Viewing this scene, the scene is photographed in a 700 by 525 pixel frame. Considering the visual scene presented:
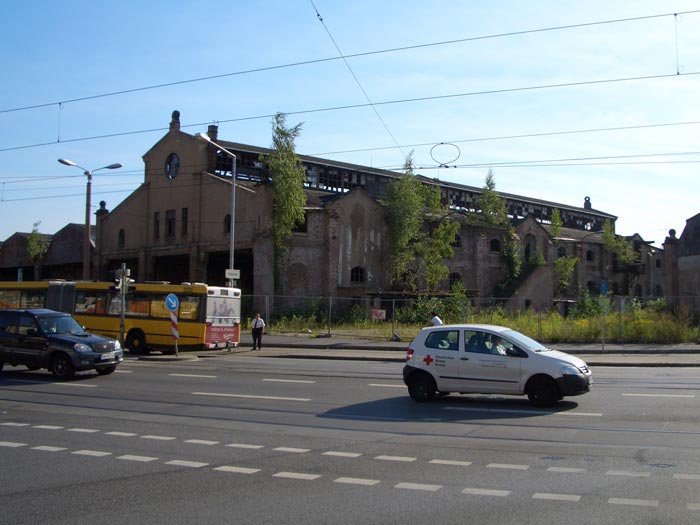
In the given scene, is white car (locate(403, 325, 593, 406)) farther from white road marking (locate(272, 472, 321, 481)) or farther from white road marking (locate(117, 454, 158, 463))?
white road marking (locate(117, 454, 158, 463))

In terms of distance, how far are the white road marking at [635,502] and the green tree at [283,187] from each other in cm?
3705

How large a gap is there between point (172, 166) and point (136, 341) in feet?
87.7

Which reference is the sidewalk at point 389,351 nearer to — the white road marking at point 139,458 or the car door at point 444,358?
the car door at point 444,358

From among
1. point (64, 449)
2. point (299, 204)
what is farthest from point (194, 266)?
point (64, 449)

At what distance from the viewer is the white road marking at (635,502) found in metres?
6.62

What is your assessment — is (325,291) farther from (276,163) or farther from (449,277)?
(449,277)

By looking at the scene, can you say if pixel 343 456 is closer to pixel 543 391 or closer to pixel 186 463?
Answer: pixel 186 463

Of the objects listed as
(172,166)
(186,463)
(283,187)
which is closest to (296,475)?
(186,463)

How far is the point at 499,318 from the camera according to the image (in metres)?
34.7

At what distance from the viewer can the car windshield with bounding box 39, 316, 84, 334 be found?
62.1 feet

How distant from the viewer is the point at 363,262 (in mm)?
46844

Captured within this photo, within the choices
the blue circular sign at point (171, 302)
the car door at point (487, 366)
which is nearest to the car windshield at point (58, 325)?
the blue circular sign at point (171, 302)

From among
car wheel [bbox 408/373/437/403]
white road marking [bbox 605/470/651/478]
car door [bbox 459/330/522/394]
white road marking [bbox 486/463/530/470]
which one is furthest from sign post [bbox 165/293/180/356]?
white road marking [bbox 605/470/651/478]

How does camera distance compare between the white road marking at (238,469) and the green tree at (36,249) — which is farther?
the green tree at (36,249)
